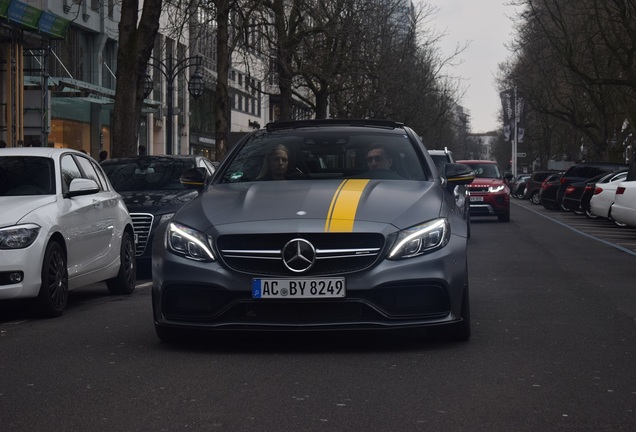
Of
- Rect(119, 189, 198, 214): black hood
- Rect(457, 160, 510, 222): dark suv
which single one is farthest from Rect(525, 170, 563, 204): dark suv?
Rect(119, 189, 198, 214): black hood

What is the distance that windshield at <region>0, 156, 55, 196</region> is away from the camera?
1098 cm

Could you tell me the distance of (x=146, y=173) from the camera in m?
16.4

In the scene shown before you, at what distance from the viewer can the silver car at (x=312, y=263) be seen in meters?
7.55

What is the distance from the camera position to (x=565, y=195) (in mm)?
41344

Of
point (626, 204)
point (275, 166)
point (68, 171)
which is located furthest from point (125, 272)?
point (626, 204)

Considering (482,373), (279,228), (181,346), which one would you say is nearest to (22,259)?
(181,346)

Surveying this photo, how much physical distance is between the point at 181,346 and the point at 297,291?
104 centimetres

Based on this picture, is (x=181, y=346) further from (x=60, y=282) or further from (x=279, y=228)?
(x=60, y=282)

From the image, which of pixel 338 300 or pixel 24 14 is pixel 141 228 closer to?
pixel 338 300

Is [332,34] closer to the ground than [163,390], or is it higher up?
higher up

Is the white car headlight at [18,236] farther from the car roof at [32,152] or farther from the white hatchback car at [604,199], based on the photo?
the white hatchback car at [604,199]

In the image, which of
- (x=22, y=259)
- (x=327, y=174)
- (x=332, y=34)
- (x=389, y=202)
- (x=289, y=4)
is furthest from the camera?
(x=289, y=4)

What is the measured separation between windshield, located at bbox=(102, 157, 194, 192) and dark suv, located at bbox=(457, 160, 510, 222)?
15.1m

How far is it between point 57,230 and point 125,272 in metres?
2.31
